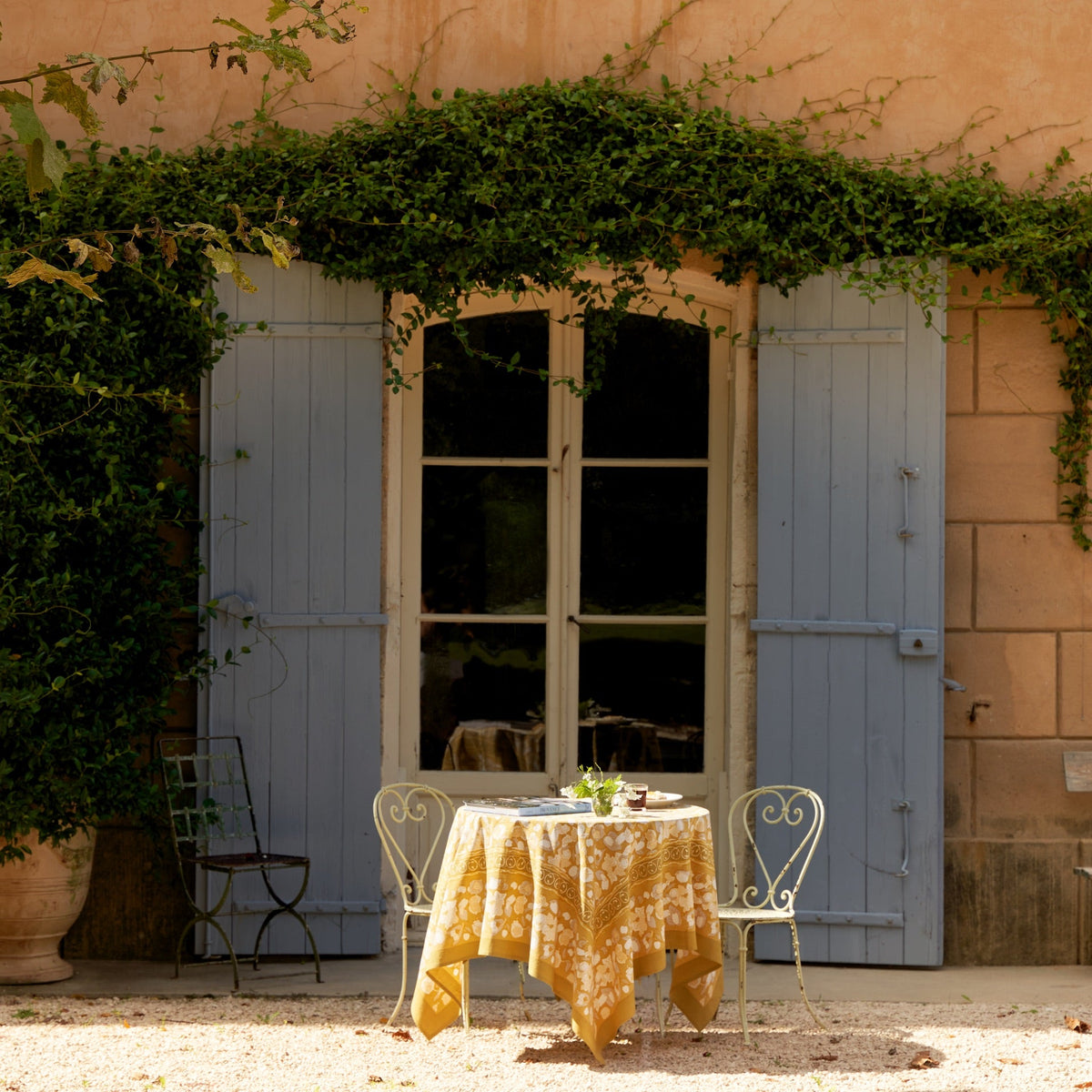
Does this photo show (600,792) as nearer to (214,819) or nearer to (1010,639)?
(214,819)

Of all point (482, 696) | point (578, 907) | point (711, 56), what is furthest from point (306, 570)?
point (711, 56)

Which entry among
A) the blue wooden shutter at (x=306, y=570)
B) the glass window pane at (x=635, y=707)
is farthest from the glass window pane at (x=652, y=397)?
the blue wooden shutter at (x=306, y=570)

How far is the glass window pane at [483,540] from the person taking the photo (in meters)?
5.45

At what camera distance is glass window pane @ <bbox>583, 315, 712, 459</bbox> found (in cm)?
548

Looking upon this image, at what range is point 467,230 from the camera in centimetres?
505

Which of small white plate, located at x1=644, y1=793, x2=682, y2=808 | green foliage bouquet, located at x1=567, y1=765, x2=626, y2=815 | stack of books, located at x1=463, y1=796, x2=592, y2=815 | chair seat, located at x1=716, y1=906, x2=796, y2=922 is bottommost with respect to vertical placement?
chair seat, located at x1=716, y1=906, x2=796, y2=922

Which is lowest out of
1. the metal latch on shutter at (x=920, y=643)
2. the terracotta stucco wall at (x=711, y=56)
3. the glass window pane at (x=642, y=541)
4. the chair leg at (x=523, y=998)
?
the chair leg at (x=523, y=998)

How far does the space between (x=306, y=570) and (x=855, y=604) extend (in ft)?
6.61

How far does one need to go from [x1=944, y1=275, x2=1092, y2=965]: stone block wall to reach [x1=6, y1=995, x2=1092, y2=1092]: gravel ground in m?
0.76

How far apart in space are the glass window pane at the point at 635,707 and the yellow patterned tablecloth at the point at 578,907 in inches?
59.3

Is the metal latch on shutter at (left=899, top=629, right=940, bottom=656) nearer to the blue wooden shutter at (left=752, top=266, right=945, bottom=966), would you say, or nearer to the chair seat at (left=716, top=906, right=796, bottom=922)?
the blue wooden shutter at (left=752, top=266, right=945, bottom=966)

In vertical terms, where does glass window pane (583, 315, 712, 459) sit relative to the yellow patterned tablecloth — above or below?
above

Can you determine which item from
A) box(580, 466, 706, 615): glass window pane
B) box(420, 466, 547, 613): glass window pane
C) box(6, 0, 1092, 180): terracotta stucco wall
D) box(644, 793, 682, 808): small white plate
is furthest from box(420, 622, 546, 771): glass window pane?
box(6, 0, 1092, 180): terracotta stucco wall

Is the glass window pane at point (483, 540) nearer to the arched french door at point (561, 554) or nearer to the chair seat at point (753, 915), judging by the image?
the arched french door at point (561, 554)
